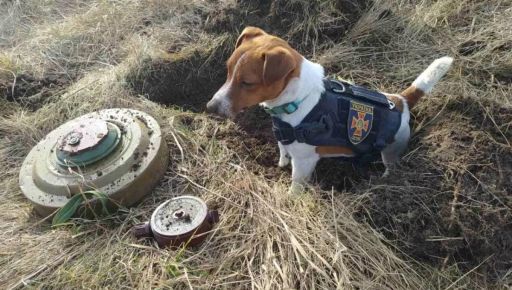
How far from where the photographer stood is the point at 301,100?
9.69 ft

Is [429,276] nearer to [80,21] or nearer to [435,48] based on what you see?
[435,48]

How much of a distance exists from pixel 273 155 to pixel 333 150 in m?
0.67

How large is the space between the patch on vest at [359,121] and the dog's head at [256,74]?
0.51 m

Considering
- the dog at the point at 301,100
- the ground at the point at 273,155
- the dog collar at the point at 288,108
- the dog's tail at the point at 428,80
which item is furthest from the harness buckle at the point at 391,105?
the dog collar at the point at 288,108

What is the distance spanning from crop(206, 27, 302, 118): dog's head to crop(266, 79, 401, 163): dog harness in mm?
213

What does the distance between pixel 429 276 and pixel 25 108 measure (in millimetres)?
3830

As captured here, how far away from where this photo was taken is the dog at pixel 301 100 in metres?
2.79

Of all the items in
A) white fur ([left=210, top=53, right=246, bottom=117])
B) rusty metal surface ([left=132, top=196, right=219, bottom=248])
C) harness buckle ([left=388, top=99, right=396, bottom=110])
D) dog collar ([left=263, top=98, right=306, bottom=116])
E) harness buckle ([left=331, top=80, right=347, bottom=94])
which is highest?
white fur ([left=210, top=53, right=246, bottom=117])

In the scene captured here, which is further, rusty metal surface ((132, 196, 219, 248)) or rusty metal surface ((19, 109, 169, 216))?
rusty metal surface ((19, 109, 169, 216))

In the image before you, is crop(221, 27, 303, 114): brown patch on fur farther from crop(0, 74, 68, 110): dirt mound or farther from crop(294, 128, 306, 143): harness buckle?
crop(0, 74, 68, 110): dirt mound

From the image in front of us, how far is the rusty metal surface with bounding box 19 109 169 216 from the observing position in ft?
10.2

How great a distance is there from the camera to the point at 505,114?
3.15 m

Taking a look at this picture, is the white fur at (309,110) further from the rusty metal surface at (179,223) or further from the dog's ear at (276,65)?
the rusty metal surface at (179,223)

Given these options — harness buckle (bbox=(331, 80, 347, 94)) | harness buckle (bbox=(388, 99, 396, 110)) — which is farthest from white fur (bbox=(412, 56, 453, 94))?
harness buckle (bbox=(331, 80, 347, 94))
